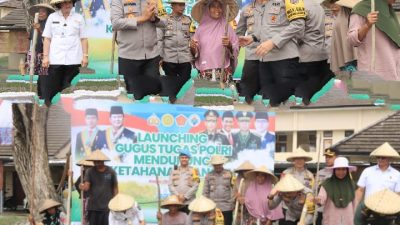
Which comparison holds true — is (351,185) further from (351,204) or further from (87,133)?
(87,133)

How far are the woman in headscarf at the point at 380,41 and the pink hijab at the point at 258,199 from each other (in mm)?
2849

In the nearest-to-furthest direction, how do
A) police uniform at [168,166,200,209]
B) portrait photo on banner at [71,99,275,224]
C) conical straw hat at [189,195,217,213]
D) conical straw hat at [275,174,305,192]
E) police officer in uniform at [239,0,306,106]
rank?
police officer in uniform at [239,0,306,106], conical straw hat at [275,174,305,192], conical straw hat at [189,195,217,213], police uniform at [168,166,200,209], portrait photo on banner at [71,99,275,224]

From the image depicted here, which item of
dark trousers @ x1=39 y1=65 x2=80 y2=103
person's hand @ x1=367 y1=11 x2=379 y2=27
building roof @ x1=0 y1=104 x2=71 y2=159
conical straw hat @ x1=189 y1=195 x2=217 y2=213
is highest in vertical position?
person's hand @ x1=367 y1=11 x2=379 y2=27

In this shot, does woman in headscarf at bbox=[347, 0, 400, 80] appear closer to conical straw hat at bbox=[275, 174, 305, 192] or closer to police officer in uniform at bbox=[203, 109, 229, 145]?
conical straw hat at bbox=[275, 174, 305, 192]

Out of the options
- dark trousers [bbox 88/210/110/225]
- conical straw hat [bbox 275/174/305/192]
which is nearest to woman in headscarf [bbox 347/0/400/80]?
conical straw hat [bbox 275/174/305/192]

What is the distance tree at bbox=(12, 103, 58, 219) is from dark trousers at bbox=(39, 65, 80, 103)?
21.3 feet

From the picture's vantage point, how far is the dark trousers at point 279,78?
55.8ft

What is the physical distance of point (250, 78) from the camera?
1744 centimetres

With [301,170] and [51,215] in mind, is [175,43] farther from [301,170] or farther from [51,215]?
[51,215]

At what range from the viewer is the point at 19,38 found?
2488cm

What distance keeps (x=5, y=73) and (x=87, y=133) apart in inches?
65.5

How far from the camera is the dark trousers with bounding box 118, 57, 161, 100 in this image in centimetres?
1759

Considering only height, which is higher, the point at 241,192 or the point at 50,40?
the point at 50,40

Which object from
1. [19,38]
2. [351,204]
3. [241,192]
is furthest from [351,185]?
[19,38]
